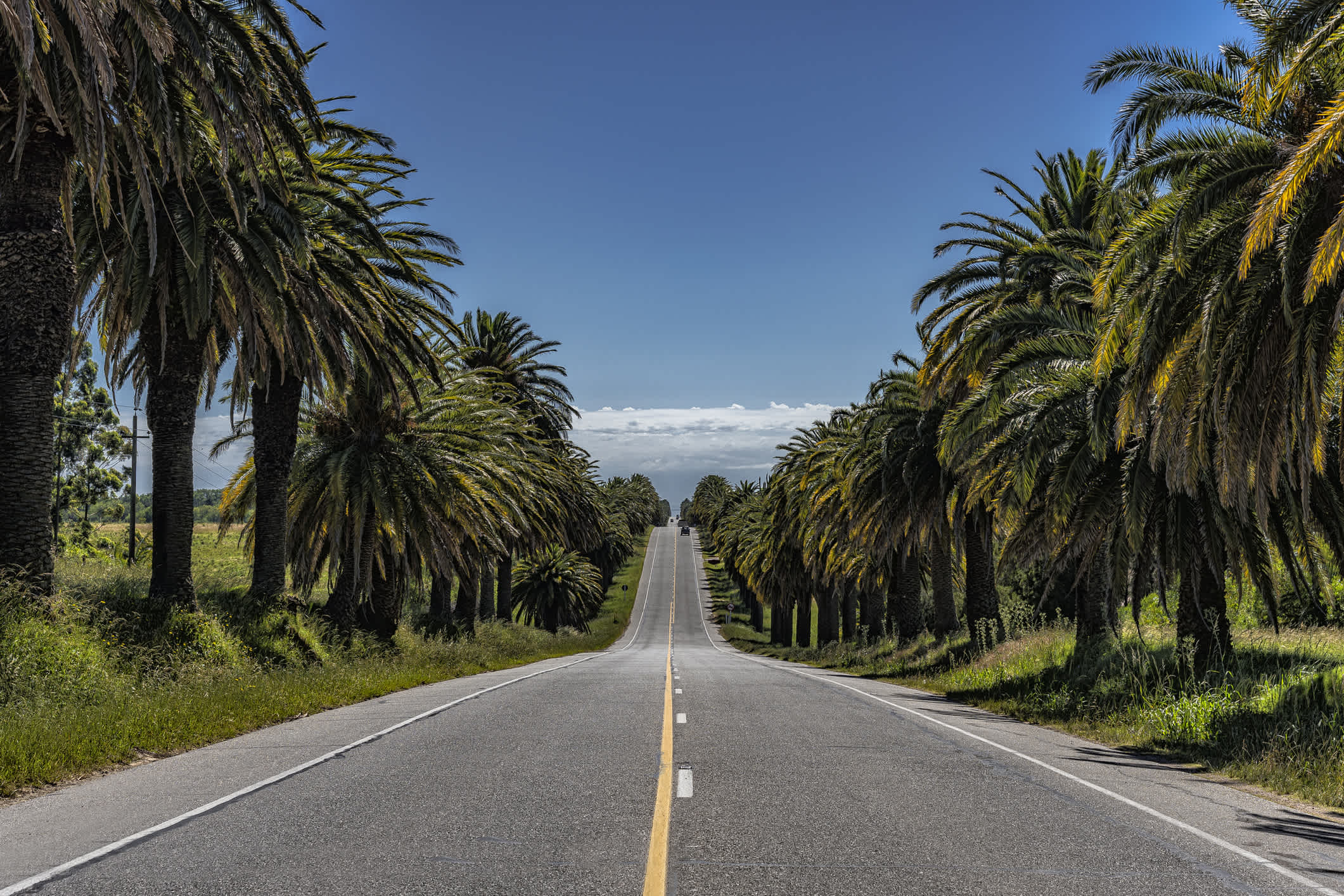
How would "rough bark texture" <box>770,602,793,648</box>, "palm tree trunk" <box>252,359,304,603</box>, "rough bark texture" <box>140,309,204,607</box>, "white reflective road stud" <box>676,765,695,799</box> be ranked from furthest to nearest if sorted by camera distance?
"rough bark texture" <box>770,602,793,648</box> < "palm tree trunk" <box>252,359,304,603</box> < "rough bark texture" <box>140,309,204,607</box> < "white reflective road stud" <box>676,765,695,799</box>

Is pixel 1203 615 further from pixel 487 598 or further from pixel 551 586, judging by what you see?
pixel 551 586

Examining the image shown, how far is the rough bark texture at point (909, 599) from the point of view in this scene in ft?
106

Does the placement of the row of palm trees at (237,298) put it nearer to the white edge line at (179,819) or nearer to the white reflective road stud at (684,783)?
the white edge line at (179,819)

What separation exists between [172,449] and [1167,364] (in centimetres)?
1670

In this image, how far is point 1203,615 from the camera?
15.4m

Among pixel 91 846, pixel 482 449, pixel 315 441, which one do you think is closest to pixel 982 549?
pixel 482 449

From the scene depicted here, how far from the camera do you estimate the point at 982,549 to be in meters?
25.9

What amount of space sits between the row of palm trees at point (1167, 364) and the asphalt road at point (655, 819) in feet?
14.8

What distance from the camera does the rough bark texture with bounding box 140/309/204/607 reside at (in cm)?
1634

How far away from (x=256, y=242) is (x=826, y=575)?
3217 cm

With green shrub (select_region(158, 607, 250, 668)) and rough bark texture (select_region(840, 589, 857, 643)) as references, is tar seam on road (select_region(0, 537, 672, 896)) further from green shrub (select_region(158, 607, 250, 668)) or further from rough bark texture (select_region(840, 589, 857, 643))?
rough bark texture (select_region(840, 589, 857, 643))

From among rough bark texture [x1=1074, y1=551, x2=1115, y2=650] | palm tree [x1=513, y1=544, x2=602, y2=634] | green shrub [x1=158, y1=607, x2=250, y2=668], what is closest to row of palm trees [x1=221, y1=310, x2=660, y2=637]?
green shrub [x1=158, y1=607, x2=250, y2=668]

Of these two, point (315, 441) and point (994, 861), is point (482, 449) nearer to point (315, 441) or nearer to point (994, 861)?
point (315, 441)

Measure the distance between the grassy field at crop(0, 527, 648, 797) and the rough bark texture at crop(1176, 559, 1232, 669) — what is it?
1476 centimetres
